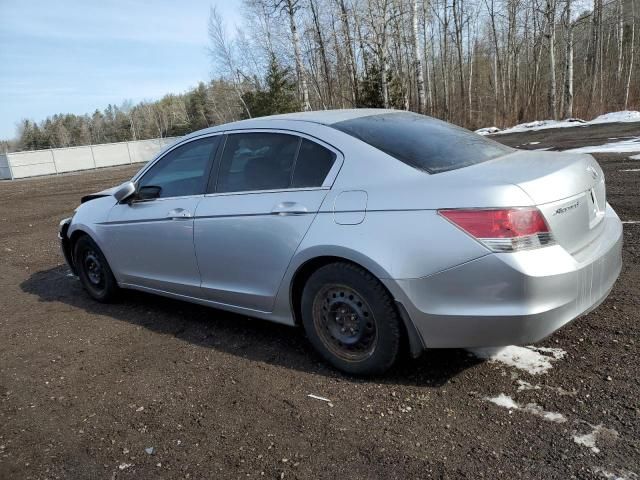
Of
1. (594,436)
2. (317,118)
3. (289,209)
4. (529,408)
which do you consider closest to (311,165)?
(289,209)

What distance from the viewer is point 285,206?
10.4ft

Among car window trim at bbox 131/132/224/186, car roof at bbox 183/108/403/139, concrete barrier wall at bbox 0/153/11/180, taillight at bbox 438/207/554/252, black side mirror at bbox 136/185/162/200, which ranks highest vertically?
concrete barrier wall at bbox 0/153/11/180

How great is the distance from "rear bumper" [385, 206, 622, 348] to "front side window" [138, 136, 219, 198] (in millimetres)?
1968

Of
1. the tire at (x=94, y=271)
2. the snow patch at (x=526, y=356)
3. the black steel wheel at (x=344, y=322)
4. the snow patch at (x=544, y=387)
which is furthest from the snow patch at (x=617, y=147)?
the tire at (x=94, y=271)

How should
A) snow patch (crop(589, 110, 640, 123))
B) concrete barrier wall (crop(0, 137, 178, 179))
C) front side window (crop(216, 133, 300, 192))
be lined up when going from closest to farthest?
1. front side window (crop(216, 133, 300, 192))
2. snow patch (crop(589, 110, 640, 123))
3. concrete barrier wall (crop(0, 137, 178, 179))

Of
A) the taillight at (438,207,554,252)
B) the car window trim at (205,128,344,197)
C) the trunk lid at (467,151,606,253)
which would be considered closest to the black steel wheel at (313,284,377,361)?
the car window trim at (205,128,344,197)

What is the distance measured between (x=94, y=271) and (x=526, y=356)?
13.7 feet

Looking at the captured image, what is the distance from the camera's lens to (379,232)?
271 cm

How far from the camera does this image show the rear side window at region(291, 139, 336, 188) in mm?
3096

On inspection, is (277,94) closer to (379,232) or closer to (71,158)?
(71,158)

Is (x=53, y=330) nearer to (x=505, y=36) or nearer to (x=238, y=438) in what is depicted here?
(x=238, y=438)

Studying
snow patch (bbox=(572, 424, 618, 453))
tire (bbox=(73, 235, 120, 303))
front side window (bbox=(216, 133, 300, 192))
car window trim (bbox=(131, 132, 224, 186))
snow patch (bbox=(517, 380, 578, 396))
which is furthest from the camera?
tire (bbox=(73, 235, 120, 303))

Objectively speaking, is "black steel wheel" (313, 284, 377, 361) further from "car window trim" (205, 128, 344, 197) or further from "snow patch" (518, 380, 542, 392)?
"snow patch" (518, 380, 542, 392)

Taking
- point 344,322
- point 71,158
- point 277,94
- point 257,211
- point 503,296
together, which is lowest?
point 344,322
